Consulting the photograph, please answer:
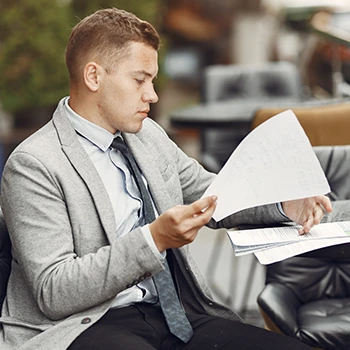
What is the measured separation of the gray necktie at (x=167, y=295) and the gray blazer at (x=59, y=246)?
0.15 ft

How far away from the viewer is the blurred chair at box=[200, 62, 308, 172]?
5625 mm

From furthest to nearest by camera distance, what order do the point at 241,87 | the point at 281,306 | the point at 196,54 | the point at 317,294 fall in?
the point at 196,54 < the point at 241,87 < the point at 317,294 < the point at 281,306

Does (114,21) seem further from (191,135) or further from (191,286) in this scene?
(191,135)

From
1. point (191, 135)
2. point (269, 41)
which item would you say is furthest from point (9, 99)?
point (269, 41)

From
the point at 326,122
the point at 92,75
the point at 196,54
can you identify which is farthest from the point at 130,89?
the point at 196,54

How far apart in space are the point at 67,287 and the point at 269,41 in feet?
24.9

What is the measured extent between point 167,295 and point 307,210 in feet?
1.44

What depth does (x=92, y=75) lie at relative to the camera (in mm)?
2236

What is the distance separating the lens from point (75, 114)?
89.8 inches

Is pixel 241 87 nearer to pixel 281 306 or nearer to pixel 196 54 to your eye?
pixel 281 306

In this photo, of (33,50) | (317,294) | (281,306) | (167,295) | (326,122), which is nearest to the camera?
(167,295)

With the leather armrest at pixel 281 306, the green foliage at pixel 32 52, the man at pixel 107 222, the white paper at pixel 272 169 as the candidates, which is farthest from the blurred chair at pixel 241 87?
the white paper at pixel 272 169

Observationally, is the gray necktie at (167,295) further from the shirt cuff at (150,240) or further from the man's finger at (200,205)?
the man's finger at (200,205)

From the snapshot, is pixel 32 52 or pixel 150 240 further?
pixel 32 52
